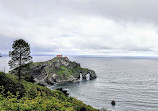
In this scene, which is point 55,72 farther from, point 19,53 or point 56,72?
point 19,53

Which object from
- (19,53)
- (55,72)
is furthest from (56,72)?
(19,53)

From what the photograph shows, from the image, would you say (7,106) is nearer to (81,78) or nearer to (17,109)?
(17,109)

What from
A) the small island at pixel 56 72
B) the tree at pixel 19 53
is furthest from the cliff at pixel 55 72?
the tree at pixel 19 53

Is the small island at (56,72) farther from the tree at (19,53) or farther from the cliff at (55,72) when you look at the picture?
the tree at (19,53)

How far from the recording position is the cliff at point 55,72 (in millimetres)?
104625

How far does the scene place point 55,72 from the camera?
114 m

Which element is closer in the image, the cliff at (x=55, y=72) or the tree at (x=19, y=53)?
the tree at (x=19, y=53)

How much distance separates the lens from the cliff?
10462 centimetres

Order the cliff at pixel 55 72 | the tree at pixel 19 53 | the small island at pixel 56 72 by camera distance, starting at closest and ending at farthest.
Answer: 1. the tree at pixel 19 53
2. the small island at pixel 56 72
3. the cliff at pixel 55 72

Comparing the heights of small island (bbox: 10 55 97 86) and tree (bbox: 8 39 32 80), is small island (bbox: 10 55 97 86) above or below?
below

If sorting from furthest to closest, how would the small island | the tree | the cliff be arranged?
the cliff, the small island, the tree

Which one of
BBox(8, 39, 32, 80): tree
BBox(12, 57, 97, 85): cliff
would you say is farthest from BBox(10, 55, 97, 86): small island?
BBox(8, 39, 32, 80): tree

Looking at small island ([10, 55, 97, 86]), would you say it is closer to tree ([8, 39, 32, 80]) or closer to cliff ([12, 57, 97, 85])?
cliff ([12, 57, 97, 85])

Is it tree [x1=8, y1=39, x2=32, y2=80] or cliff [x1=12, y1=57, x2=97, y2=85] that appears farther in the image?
cliff [x1=12, y1=57, x2=97, y2=85]
